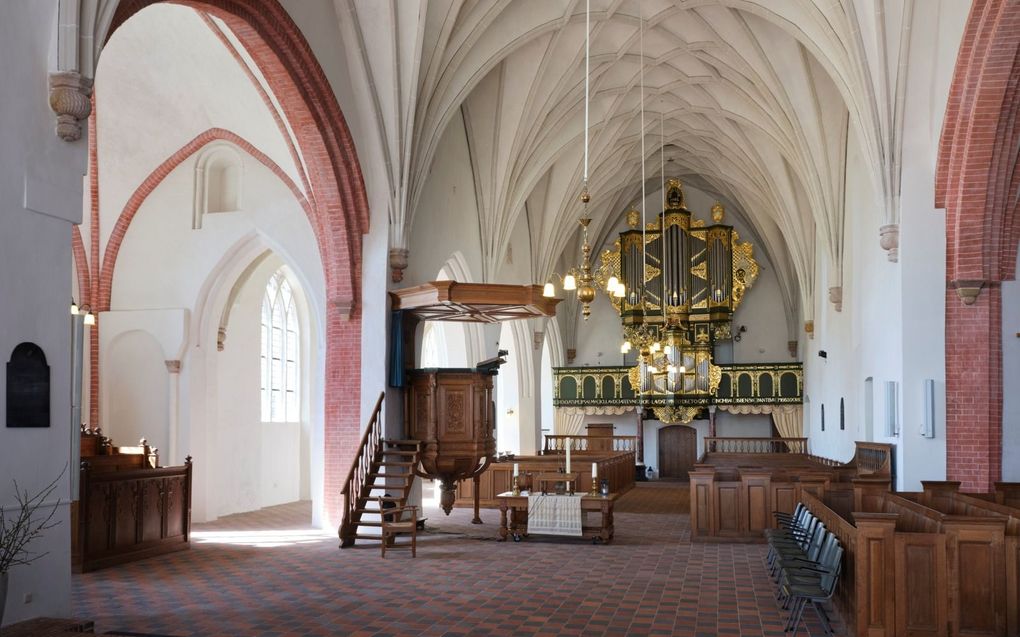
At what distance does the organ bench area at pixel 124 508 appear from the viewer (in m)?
10.8

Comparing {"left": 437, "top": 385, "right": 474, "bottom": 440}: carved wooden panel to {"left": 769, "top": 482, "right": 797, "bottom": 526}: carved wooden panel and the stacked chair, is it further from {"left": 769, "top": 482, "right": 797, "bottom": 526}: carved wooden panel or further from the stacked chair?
the stacked chair

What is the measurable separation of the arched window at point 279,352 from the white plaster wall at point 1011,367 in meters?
13.9

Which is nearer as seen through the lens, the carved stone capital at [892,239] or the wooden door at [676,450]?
the carved stone capital at [892,239]

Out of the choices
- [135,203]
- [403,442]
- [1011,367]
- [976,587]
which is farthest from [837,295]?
[135,203]

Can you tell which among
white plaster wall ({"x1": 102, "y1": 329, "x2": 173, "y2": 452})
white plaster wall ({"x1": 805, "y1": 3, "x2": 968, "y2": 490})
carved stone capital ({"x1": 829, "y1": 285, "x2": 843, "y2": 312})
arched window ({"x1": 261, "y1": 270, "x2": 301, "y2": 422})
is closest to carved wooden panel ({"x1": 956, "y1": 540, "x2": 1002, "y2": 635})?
white plaster wall ({"x1": 805, "y1": 3, "x2": 968, "y2": 490})

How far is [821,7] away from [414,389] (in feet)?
28.0

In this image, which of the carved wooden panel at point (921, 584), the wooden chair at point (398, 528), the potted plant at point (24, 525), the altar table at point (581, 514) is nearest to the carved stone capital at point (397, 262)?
the altar table at point (581, 514)

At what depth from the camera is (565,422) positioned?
30016 millimetres

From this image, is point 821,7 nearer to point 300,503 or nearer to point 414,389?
point 414,389

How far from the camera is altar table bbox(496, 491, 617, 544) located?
12.7m

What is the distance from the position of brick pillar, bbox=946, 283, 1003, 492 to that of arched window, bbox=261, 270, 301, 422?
13357 millimetres

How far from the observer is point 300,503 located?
19969mm

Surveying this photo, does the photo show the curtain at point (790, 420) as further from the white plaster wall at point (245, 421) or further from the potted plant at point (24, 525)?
the potted plant at point (24, 525)

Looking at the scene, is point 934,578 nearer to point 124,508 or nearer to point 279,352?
point 124,508
